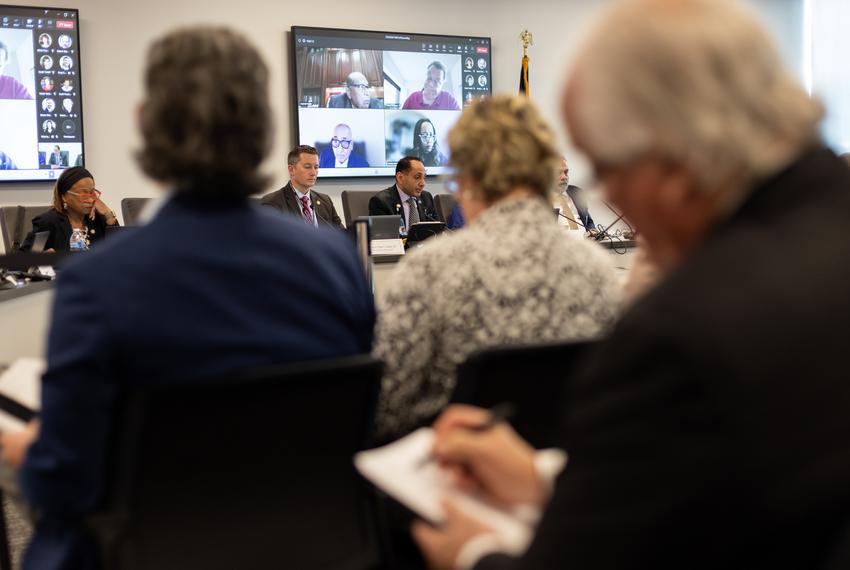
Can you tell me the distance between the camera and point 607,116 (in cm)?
70

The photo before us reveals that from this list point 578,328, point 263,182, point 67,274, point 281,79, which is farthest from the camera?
point 281,79

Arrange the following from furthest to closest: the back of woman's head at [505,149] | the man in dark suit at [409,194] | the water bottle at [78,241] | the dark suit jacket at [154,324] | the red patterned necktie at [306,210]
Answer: the man in dark suit at [409,194] → the red patterned necktie at [306,210] → the water bottle at [78,241] → the back of woman's head at [505,149] → the dark suit jacket at [154,324]

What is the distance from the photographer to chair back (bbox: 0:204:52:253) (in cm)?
543

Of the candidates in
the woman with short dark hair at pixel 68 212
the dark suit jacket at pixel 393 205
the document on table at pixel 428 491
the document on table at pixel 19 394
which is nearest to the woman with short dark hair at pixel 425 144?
the dark suit jacket at pixel 393 205

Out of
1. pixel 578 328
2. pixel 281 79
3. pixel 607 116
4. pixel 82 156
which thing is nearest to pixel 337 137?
pixel 281 79

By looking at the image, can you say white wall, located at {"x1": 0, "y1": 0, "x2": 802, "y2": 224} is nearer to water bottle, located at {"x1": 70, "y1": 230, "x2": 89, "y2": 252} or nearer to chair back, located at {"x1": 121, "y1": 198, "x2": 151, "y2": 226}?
chair back, located at {"x1": 121, "y1": 198, "x2": 151, "y2": 226}

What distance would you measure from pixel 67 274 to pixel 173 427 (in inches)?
8.5

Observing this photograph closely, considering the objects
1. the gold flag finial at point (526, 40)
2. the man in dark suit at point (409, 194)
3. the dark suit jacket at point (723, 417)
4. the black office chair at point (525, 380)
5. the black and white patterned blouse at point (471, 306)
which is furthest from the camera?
the gold flag finial at point (526, 40)

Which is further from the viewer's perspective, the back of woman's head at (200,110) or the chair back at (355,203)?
the chair back at (355,203)

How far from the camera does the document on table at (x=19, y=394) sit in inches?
50.2

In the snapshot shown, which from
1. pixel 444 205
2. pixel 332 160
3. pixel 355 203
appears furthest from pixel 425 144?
pixel 355 203

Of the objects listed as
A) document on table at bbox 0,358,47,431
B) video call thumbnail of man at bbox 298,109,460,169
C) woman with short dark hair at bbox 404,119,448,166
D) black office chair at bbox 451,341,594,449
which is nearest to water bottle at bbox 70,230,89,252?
video call thumbnail of man at bbox 298,109,460,169

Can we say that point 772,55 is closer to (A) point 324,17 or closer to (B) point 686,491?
(B) point 686,491

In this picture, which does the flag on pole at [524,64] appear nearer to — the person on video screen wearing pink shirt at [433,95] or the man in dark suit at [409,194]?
the person on video screen wearing pink shirt at [433,95]
